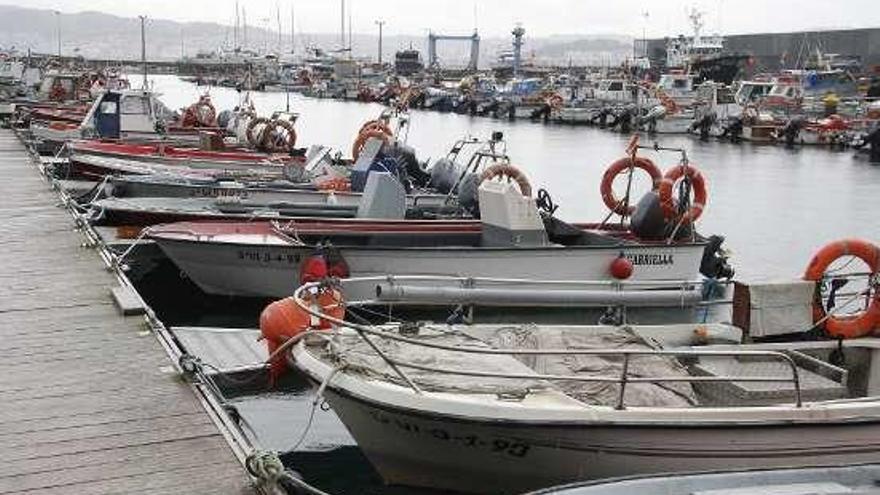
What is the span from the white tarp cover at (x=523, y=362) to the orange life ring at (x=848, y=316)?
2227mm

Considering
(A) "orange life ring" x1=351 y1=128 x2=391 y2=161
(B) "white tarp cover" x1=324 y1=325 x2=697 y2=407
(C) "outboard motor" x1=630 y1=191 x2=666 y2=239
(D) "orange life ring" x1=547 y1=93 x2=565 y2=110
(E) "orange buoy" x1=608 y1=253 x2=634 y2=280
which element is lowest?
(E) "orange buoy" x1=608 y1=253 x2=634 y2=280

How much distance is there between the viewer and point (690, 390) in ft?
26.0

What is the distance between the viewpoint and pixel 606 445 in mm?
6969

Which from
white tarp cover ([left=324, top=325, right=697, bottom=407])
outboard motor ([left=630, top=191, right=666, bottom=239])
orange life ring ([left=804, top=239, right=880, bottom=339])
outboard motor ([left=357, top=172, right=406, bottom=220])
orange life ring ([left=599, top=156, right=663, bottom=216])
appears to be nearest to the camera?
white tarp cover ([left=324, top=325, right=697, bottom=407])

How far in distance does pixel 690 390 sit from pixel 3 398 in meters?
5.45

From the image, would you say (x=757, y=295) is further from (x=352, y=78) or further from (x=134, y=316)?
(x=352, y=78)

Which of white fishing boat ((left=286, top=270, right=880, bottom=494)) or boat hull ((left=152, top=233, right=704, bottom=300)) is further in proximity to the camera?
boat hull ((left=152, top=233, right=704, bottom=300))

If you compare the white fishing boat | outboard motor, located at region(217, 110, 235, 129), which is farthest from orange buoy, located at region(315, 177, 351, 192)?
outboard motor, located at region(217, 110, 235, 129)

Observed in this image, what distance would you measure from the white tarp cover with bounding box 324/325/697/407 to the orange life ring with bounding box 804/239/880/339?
223 centimetres

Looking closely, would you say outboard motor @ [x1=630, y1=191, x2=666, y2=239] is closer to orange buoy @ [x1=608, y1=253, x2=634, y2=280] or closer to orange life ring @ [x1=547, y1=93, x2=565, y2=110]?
orange buoy @ [x1=608, y1=253, x2=634, y2=280]

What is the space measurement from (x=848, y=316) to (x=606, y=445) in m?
4.23

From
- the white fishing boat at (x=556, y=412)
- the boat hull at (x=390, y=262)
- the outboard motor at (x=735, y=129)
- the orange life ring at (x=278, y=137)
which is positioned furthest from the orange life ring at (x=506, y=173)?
the outboard motor at (x=735, y=129)

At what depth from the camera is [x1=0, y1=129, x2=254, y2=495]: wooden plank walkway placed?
606 cm

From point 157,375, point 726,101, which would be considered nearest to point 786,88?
point 726,101
